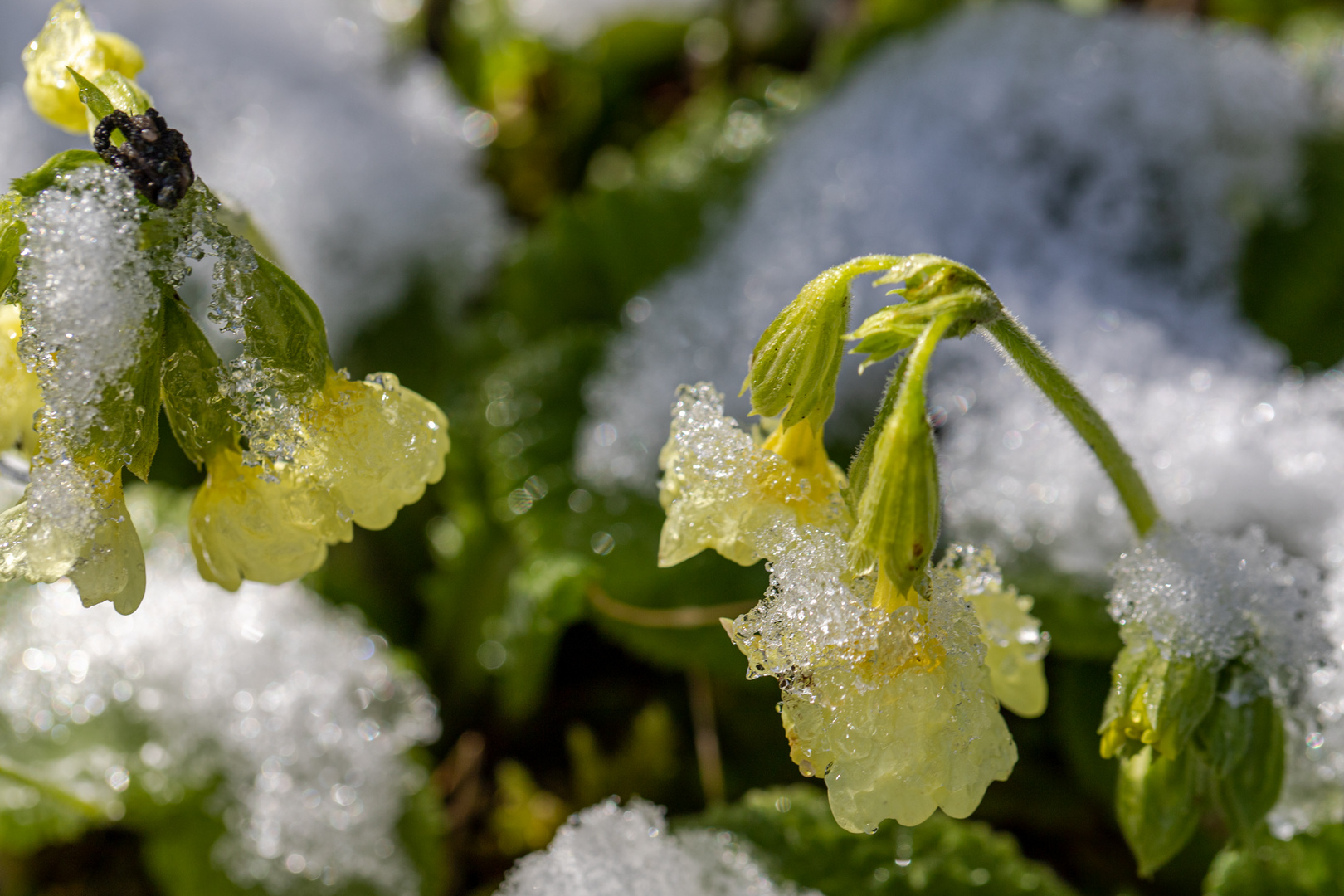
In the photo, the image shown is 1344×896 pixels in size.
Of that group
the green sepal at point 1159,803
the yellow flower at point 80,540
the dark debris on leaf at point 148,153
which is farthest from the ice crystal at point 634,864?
the dark debris on leaf at point 148,153

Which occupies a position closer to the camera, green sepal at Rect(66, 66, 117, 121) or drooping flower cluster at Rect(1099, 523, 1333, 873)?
green sepal at Rect(66, 66, 117, 121)

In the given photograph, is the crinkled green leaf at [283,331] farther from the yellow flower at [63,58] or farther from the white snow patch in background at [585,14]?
the white snow patch in background at [585,14]

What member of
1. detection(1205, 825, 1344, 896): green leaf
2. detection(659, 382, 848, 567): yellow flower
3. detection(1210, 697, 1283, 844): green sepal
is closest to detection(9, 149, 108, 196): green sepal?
detection(659, 382, 848, 567): yellow flower

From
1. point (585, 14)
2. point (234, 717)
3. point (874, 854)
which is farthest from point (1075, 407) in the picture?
point (585, 14)

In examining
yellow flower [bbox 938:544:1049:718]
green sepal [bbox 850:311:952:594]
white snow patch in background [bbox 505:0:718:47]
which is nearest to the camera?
green sepal [bbox 850:311:952:594]

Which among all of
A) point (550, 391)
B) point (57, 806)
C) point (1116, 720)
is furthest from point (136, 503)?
point (1116, 720)

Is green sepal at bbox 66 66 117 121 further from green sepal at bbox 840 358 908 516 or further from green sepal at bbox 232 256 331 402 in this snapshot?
green sepal at bbox 840 358 908 516

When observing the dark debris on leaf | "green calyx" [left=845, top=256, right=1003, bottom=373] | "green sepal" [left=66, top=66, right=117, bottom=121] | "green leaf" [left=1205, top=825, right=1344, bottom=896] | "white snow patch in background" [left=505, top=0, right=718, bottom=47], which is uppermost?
"green sepal" [left=66, top=66, right=117, bottom=121]
